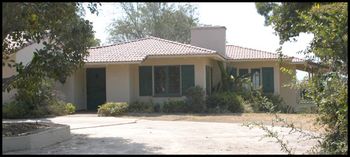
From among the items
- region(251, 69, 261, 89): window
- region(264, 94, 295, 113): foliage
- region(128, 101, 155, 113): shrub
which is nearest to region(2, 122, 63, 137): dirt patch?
region(128, 101, 155, 113): shrub

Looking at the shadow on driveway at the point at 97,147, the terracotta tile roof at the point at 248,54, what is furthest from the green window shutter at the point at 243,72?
the shadow on driveway at the point at 97,147

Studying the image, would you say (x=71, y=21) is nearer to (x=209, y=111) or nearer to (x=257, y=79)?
(x=209, y=111)

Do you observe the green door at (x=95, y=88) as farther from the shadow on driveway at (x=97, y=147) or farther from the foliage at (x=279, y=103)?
the shadow on driveway at (x=97, y=147)

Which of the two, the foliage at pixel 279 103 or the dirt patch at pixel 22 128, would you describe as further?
the foliage at pixel 279 103

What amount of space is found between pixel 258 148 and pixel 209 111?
12.3m

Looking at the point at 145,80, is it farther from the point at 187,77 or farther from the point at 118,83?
the point at 187,77

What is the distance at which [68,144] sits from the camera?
12.4m

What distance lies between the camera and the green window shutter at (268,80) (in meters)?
28.2

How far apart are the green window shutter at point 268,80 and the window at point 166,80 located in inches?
214

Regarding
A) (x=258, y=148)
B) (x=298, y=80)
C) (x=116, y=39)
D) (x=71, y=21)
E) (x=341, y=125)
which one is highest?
(x=116, y=39)

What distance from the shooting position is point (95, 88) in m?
26.7

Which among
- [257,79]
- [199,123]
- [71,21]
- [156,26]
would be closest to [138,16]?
[156,26]

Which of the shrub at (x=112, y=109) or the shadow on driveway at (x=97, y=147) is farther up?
the shrub at (x=112, y=109)

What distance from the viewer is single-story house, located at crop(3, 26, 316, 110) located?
2470cm
